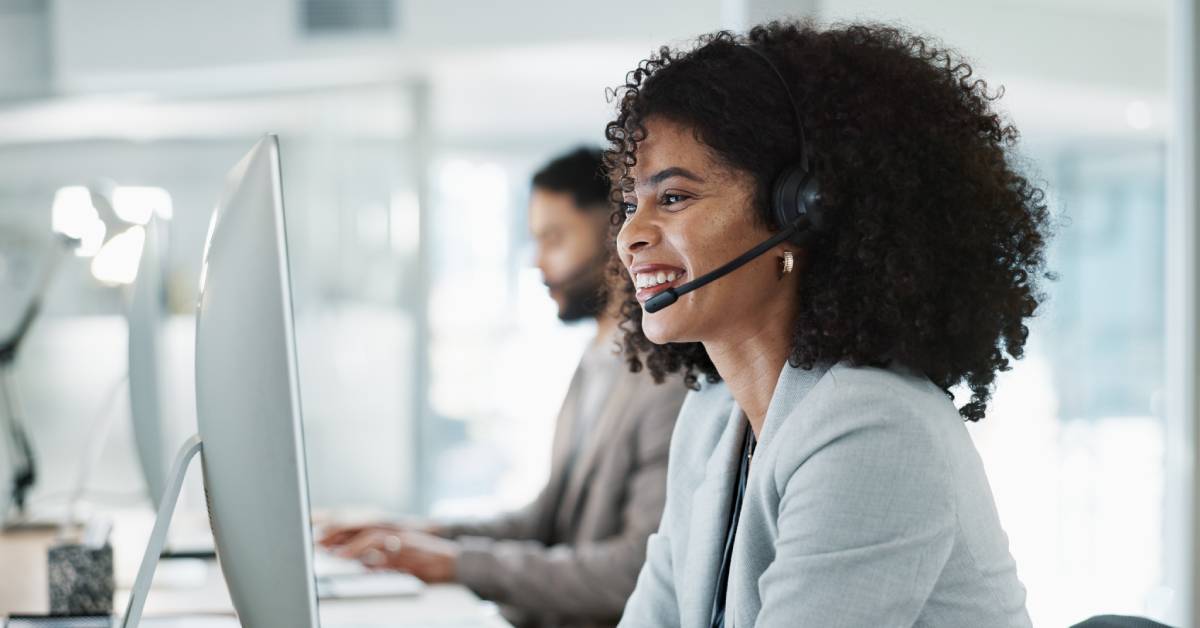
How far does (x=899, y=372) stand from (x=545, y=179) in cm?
147

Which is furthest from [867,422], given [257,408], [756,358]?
[257,408]

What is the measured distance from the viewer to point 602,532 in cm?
208

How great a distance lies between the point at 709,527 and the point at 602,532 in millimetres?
915

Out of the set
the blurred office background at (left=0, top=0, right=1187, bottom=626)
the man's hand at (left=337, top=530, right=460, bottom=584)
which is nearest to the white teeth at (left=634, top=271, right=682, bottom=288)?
the man's hand at (left=337, top=530, right=460, bottom=584)

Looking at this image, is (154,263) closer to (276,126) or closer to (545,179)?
(545,179)

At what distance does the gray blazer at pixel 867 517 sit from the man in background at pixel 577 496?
57 centimetres

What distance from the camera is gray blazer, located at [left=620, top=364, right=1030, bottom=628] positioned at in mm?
948

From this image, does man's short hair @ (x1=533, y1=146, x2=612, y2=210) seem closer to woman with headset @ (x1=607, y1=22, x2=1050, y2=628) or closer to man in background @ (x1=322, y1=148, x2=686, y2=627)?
man in background @ (x1=322, y1=148, x2=686, y2=627)

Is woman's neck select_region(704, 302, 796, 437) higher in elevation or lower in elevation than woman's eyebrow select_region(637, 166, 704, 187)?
lower

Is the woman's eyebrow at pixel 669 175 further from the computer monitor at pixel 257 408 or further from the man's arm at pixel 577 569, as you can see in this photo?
the man's arm at pixel 577 569

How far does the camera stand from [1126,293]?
568 centimetres

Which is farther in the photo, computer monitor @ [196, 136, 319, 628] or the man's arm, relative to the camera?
the man's arm

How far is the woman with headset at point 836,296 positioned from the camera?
965mm

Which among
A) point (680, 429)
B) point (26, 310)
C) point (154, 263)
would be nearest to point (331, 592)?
point (154, 263)
